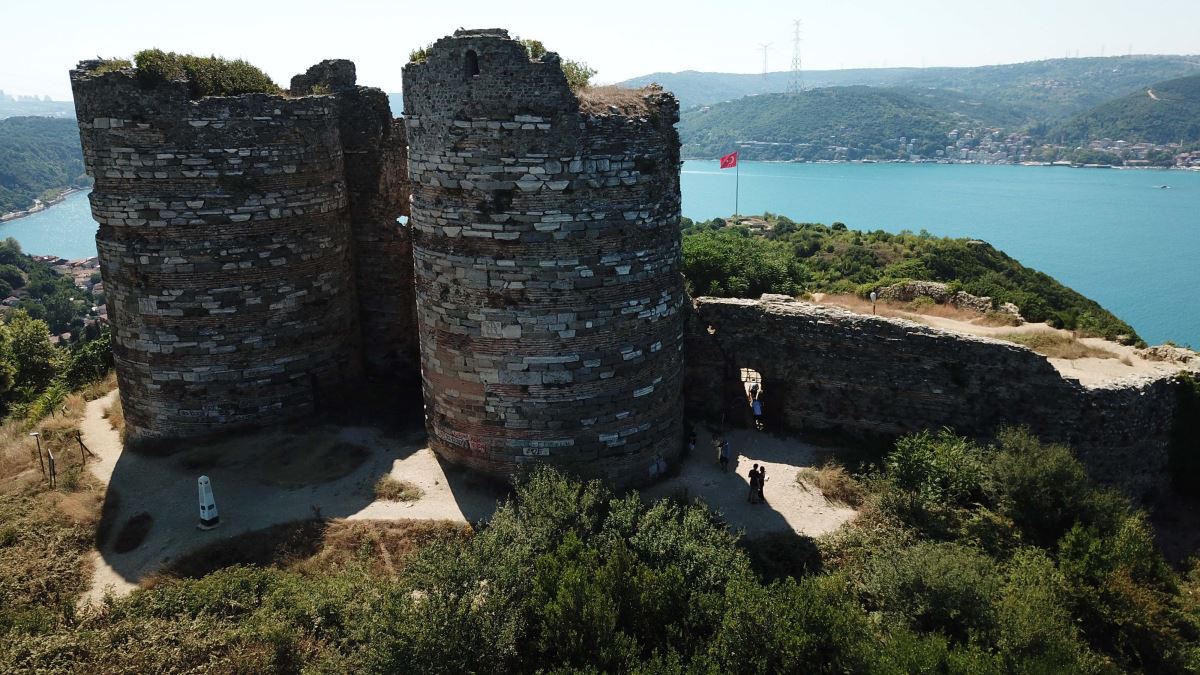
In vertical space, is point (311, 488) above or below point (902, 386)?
below

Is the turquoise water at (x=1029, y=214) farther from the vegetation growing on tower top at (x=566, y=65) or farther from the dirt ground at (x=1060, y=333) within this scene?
the vegetation growing on tower top at (x=566, y=65)

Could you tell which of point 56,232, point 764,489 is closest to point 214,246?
point 764,489

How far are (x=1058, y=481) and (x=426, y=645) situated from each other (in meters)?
10.8

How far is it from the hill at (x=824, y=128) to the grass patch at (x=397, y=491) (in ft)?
493

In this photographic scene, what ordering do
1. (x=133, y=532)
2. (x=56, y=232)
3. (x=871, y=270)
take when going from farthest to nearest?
(x=56, y=232)
(x=871, y=270)
(x=133, y=532)

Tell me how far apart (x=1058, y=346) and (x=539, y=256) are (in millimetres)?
13747

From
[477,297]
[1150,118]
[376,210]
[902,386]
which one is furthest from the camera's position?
[1150,118]

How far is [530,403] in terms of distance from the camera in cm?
1295

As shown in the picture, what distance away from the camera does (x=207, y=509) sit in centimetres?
1284

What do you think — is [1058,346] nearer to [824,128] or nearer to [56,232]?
[56,232]

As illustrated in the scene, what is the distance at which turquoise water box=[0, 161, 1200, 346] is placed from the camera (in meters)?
60.4

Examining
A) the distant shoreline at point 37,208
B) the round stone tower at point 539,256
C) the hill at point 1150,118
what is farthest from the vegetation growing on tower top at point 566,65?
the hill at point 1150,118

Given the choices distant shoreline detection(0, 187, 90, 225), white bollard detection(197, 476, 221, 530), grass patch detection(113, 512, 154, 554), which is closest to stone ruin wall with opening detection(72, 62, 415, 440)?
grass patch detection(113, 512, 154, 554)

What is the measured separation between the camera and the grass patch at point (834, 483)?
14.3 metres
